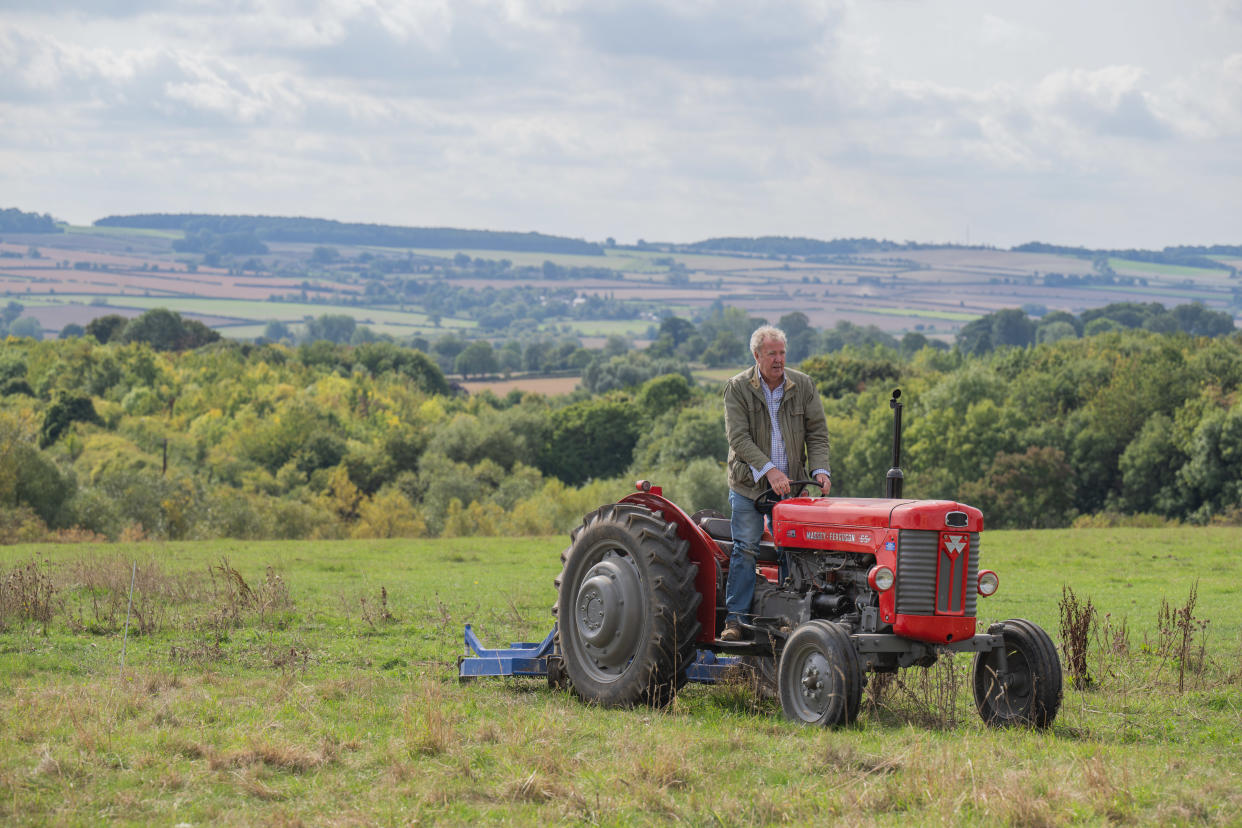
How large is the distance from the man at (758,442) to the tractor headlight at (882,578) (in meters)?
1.10

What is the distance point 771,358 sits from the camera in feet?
33.6

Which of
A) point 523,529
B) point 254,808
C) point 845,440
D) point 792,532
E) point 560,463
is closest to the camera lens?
point 254,808

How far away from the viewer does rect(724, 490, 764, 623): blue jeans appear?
10.4 m

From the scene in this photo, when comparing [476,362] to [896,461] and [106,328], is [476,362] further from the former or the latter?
[896,461]

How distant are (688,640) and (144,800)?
14.9 ft

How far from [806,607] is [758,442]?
1442mm

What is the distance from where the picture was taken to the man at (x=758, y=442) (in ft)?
33.7

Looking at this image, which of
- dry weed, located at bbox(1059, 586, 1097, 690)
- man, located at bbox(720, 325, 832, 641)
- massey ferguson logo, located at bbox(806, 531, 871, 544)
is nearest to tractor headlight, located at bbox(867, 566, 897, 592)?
massey ferguson logo, located at bbox(806, 531, 871, 544)

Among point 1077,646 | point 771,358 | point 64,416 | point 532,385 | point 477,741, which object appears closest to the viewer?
point 477,741

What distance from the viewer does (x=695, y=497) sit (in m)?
58.6

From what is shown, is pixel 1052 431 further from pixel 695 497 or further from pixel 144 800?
pixel 144 800

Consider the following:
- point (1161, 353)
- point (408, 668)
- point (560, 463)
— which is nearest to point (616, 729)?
point (408, 668)

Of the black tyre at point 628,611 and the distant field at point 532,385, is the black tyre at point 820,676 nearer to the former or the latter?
the black tyre at point 628,611

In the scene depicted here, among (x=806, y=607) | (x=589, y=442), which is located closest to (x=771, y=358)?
(x=806, y=607)
